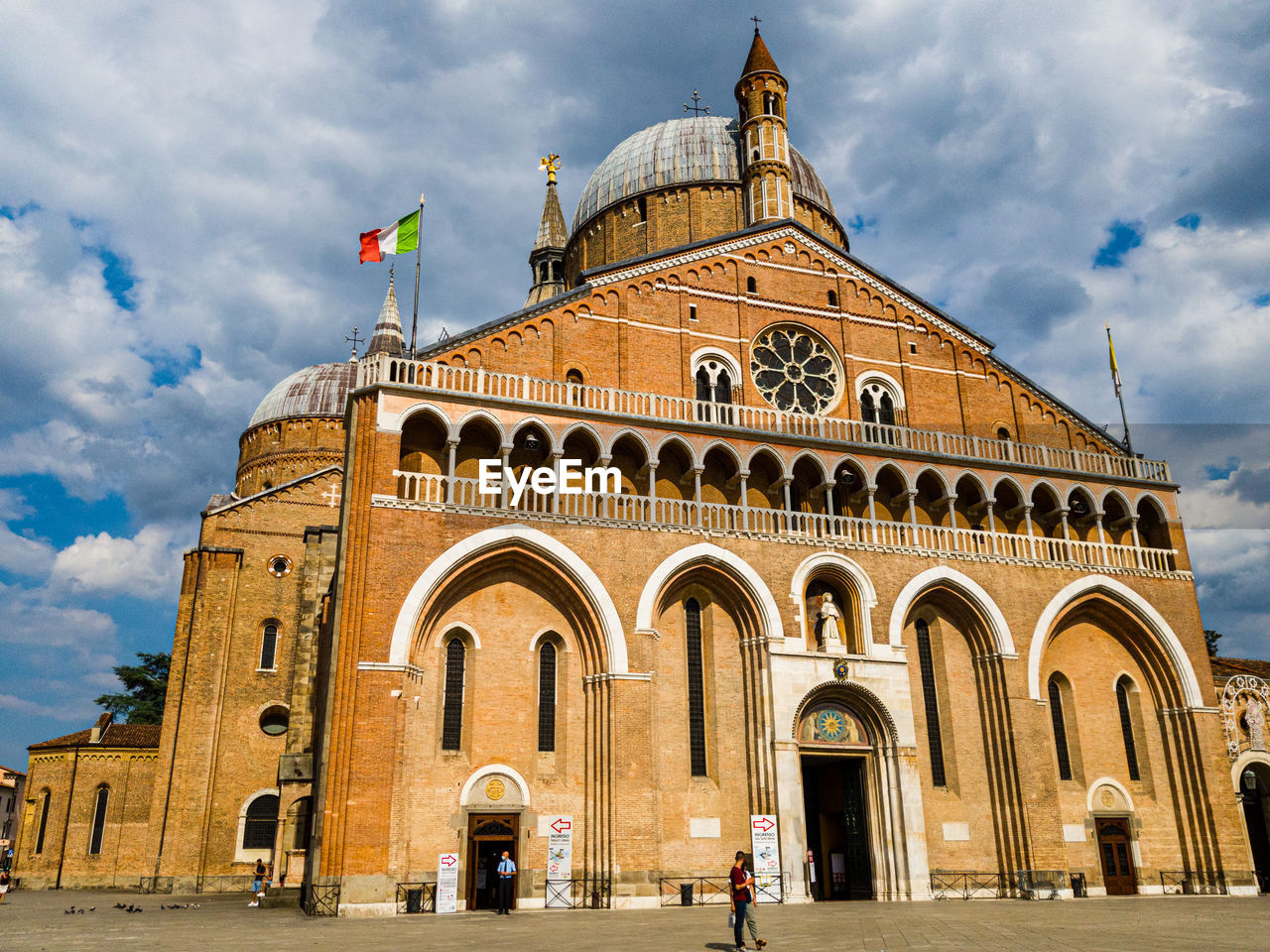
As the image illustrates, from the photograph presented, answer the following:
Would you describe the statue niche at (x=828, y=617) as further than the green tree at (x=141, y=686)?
No

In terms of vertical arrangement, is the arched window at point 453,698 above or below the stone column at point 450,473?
below

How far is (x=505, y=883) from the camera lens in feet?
70.2

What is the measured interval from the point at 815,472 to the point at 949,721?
25.8ft

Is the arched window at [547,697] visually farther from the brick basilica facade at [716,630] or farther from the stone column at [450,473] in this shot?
the stone column at [450,473]

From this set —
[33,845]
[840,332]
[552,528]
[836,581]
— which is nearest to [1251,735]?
[836,581]

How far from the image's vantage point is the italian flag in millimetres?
27391

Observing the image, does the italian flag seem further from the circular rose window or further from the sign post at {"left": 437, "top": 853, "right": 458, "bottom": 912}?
the sign post at {"left": 437, "top": 853, "right": 458, "bottom": 912}

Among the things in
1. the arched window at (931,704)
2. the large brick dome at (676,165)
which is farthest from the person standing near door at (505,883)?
the large brick dome at (676,165)

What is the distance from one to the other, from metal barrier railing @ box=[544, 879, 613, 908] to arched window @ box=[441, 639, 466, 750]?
3.88 meters

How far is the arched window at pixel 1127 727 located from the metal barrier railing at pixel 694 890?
44.3 feet

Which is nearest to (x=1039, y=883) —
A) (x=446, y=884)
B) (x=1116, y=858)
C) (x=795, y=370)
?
(x=1116, y=858)

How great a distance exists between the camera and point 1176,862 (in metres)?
28.2

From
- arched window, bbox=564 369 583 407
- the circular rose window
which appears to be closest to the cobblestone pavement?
arched window, bbox=564 369 583 407

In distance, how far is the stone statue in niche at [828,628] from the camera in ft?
86.4
